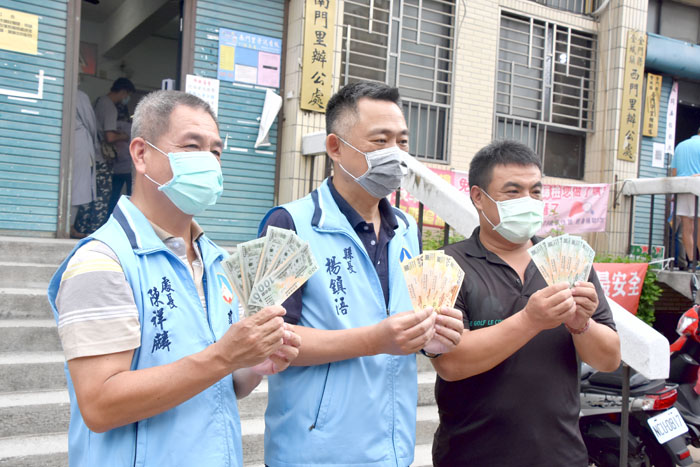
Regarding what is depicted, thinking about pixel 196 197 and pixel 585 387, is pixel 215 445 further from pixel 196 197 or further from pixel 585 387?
pixel 585 387

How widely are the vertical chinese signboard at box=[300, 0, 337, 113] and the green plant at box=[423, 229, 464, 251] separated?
1875 millimetres

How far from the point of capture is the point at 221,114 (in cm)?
645

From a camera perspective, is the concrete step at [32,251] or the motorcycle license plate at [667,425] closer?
the motorcycle license plate at [667,425]

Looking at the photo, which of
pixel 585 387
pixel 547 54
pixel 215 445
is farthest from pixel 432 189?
pixel 547 54

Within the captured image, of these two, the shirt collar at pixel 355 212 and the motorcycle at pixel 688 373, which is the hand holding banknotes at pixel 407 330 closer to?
the shirt collar at pixel 355 212

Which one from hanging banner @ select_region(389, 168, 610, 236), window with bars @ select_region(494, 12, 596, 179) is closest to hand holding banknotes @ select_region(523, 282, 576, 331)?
hanging banner @ select_region(389, 168, 610, 236)

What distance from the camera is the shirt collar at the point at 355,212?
210 cm

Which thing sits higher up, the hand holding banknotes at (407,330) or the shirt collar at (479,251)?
the shirt collar at (479,251)

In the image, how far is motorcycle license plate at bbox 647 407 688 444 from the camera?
3809 mm

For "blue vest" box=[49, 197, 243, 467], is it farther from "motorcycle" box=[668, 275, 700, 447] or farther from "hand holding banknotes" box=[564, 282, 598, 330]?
"motorcycle" box=[668, 275, 700, 447]

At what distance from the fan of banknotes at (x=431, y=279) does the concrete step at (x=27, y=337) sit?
2807mm

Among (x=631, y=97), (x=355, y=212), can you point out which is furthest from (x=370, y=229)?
(x=631, y=97)

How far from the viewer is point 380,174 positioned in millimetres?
2137

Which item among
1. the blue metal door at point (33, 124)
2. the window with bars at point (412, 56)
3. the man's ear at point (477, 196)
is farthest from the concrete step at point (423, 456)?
the window with bars at point (412, 56)
